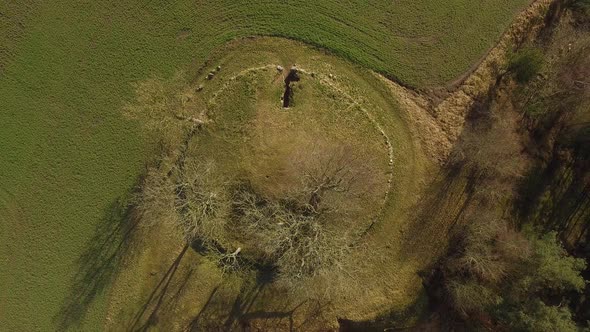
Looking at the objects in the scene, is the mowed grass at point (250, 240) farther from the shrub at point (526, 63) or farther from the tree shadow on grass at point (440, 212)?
the shrub at point (526, 63)

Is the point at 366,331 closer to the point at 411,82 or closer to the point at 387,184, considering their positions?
the point at 387,184

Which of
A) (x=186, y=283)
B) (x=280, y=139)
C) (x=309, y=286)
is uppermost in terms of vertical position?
(x=280, y=139)

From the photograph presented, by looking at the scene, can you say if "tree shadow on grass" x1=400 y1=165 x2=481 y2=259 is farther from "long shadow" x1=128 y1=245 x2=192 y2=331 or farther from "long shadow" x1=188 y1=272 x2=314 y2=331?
"long shadow" x1=128 y1=245 x2=192 y2=331

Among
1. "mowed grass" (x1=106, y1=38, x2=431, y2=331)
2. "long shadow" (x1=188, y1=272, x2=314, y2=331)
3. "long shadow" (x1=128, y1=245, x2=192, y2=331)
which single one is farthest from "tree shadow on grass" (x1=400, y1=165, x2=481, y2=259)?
"long shadow" (x1=128, y1=245, x2=192, y2=331)

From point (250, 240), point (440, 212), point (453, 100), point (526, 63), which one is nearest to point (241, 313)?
point (250, 240)

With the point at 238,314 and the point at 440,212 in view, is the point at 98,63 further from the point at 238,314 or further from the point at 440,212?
the point at 440,212

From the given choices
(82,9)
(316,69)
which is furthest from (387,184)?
(82,9)
